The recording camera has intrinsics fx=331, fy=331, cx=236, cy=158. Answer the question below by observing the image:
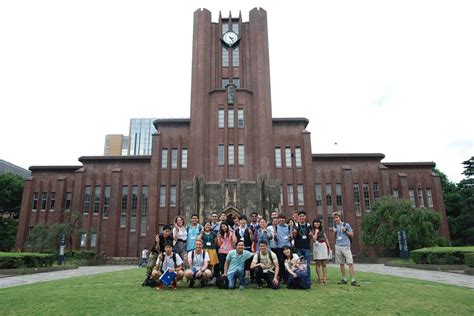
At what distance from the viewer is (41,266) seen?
2006cm

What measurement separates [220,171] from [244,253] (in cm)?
2110

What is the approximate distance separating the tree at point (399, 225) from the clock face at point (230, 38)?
21.3 metres

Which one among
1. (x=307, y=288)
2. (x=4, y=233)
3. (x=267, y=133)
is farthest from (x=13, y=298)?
(x=4, y=233)

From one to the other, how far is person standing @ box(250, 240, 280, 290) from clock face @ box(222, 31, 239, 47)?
29.0 meters

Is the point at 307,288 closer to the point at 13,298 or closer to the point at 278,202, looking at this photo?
the point at 13,298

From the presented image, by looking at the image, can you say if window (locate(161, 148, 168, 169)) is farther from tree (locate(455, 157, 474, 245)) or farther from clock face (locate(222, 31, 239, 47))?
tree (locate(455, 157, 474, 245))

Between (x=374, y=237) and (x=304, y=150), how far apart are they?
37.5 feet

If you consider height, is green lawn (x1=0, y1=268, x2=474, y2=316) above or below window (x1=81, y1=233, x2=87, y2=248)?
below

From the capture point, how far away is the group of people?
8383 mm

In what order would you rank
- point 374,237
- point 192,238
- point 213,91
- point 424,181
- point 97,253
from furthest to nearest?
point 424,181 < point 97,253 < point 213,91 < point 374,237 < point 192,238

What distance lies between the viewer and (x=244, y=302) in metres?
6.46

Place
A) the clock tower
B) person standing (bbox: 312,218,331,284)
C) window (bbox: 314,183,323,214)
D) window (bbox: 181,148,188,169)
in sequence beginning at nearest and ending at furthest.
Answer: person standing (bbox: 312,218,331,284), the clock tower, window (bbox: 181,148,188,169), window (bbox: 314,183,323,214)

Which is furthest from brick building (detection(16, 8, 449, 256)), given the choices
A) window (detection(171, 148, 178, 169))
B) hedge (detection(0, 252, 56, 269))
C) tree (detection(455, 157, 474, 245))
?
hedge (detection(0, 252, 56, 269))

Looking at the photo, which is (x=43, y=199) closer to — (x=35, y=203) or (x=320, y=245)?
(x=35, y=203)
